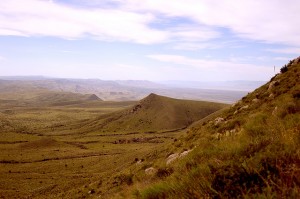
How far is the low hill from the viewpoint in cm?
11075

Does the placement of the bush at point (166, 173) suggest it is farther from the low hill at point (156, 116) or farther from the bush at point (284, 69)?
the low hill at point (156, 116)

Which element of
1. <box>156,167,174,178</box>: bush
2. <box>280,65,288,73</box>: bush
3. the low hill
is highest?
<box>280,65,288,73</box>: bush

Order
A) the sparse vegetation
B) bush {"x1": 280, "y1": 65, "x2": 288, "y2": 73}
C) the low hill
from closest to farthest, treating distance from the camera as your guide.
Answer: the sparse vegetation → bush {"x1": 280, "y1": 65, "x2": 288, "y2": 73} → the low hill

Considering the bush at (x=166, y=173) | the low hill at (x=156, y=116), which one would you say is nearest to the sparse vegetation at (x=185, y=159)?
the bush at (x=166, y=173)

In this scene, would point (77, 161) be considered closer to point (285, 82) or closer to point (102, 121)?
point (285, 82)

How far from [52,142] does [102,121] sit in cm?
4294

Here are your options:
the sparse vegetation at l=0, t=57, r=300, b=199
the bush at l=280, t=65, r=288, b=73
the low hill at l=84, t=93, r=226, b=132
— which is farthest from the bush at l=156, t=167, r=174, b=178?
the low hill at l=84, t=93, r=226, b=132

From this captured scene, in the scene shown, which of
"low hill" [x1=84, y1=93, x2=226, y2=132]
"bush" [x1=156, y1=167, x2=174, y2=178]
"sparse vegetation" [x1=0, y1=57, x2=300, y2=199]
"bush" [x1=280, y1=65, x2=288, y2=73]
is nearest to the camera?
"sparse vegetation" [x1=0, y1=57, x2=300, y2=199]

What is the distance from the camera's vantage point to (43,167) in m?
55.7

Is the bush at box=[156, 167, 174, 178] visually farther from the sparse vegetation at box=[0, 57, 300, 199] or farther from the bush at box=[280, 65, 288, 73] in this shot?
the bush at box=[280, 65, 288, 73]

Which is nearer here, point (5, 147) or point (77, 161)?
point (77, 161)

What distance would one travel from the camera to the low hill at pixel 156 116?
111 m

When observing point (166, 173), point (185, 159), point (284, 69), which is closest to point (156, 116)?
point (284, 69)

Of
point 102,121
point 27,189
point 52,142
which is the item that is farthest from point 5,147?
point 102,121
